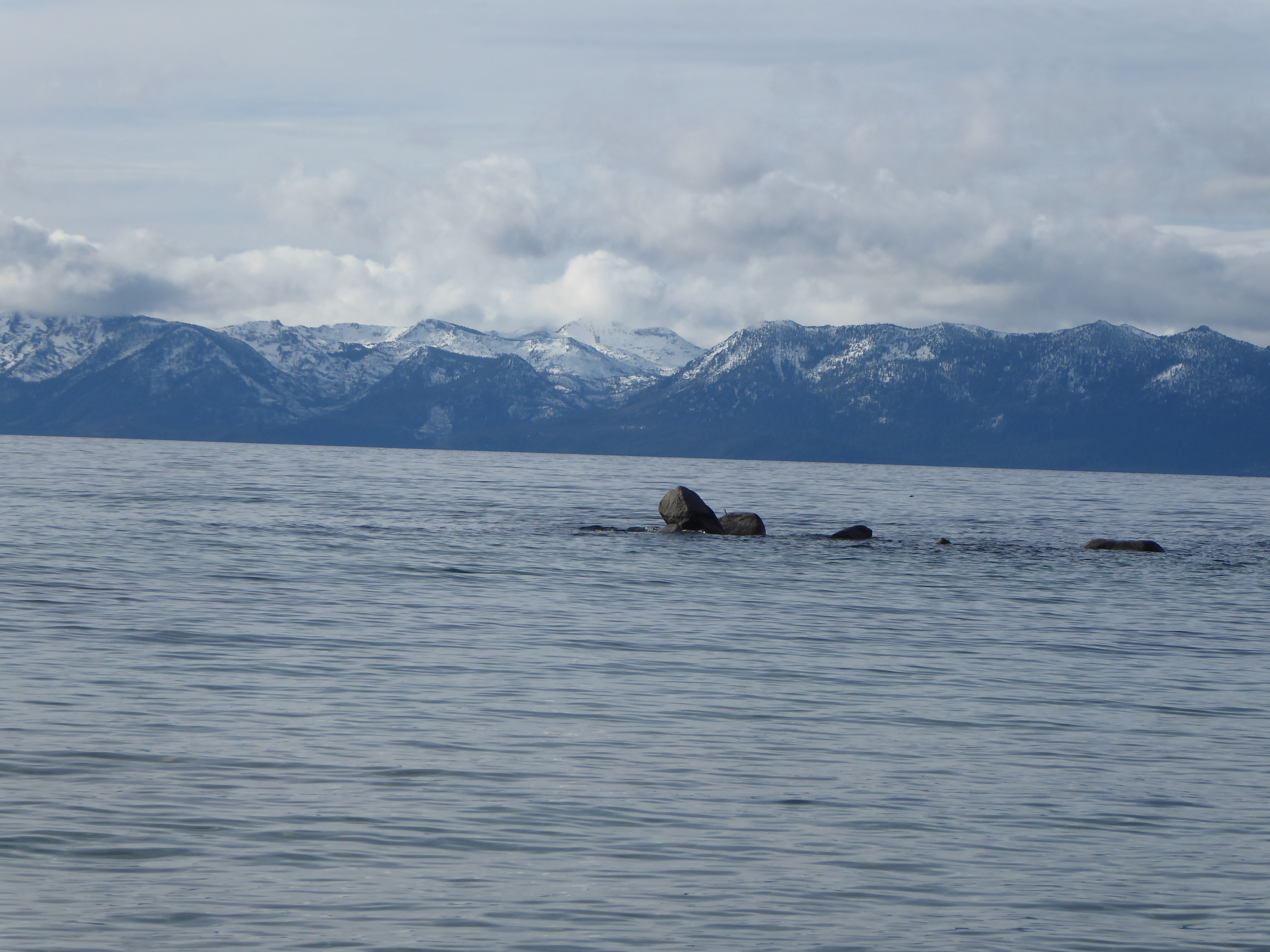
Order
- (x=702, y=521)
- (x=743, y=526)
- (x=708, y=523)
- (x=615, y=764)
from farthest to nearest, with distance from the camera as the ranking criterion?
1. (x=708, y=523)
2. (x=702, y=521)
3. (x=743, y=526)
4. (x=615, y=764)

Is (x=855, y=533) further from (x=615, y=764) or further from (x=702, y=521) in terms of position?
(x=615, y=764)

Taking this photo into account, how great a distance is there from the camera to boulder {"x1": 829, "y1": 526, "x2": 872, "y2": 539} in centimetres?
5738

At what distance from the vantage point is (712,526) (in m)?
59.4

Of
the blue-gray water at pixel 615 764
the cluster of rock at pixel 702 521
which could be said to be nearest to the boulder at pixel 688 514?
the cluster of rock at pixel 702 521

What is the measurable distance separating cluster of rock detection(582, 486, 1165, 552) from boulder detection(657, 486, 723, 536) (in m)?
0.01

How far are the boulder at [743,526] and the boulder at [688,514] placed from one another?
311 mm

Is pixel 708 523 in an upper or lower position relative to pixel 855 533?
upper

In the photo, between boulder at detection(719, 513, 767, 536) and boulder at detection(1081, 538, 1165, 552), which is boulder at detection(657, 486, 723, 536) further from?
boulder at detection(1081, 538, 1165, 552)

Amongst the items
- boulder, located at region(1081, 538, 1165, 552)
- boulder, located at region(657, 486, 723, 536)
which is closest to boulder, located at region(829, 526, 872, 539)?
boulder, located at region(657, 486, 723, 536)

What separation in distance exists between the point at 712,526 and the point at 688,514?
1215 mm

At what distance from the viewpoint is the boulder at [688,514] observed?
194 feet

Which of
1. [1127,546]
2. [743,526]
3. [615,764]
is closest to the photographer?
[615,764]

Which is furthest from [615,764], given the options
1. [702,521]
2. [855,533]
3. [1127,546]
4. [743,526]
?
[1127,546]

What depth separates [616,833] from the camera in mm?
12328
